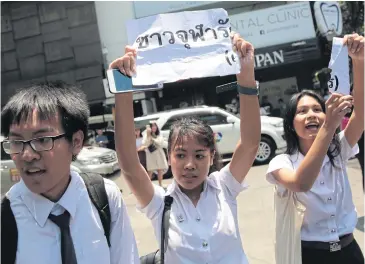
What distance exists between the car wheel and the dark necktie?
821 centimetres

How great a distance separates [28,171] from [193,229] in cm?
74

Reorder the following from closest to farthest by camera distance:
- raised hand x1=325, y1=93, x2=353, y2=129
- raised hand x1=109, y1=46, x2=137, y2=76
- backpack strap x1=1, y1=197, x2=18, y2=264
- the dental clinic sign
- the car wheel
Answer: backpack strap x1=1, y1=197, x2=18, y2=264, raised hand x1=109, y1=46, x2=137, y2=76, raised hand x1=325, y1=93, x2=353, y2=129, the car wheel, the dental clinic sign

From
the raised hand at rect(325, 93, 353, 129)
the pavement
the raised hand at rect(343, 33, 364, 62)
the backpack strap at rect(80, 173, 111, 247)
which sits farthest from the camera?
the pavement

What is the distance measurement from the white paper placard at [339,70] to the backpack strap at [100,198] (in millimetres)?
1179

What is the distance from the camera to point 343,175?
215cm

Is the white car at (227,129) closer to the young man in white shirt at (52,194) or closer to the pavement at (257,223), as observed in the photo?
the pavement at (257,223)

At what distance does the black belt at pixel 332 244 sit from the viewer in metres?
2.00

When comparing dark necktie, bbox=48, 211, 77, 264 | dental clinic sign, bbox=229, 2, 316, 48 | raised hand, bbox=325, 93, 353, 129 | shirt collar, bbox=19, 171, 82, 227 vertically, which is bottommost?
dark necktie, bbox=48, 211, 77, 264

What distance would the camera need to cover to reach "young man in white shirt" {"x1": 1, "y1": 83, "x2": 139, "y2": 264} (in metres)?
1.32

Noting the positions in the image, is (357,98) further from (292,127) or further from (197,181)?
(197,181)

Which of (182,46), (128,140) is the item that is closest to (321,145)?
(182,46)

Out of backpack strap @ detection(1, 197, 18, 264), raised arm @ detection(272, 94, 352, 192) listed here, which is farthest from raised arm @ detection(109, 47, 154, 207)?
raised arm @ detection(272, 94, 352, 192)

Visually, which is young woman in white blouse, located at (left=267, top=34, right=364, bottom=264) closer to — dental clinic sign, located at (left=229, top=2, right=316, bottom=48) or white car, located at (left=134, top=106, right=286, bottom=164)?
white car, located at (left=134, top=106, right=286, bottom=164)

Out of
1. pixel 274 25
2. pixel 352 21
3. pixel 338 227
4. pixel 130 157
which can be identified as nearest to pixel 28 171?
pixel 130 157
